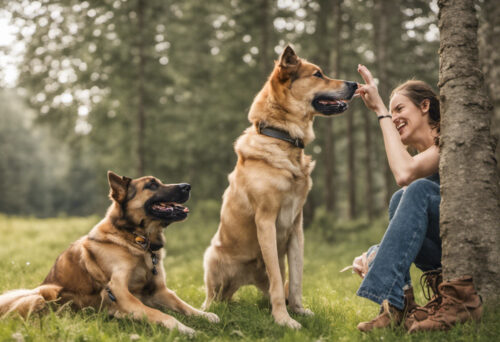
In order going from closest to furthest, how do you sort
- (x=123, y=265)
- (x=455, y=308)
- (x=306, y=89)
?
1. (x=455, y=308)
2. (x=123, y=265)
3. (x=306, y=89)

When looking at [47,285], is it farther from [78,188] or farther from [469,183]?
[78,188]

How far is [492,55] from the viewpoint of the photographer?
233 inches

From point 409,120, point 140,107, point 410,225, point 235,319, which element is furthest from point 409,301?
point 140,107

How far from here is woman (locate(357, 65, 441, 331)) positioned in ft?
9.07

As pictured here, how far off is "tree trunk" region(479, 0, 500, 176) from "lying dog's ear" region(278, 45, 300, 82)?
11.5ft

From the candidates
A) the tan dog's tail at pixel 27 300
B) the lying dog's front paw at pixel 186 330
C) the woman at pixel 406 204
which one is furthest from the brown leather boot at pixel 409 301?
the tan dog's tail at pixel 27 300

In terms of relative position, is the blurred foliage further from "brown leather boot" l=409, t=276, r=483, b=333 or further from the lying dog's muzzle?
"brown leather boot" l=409, t=276, r=483, b=333

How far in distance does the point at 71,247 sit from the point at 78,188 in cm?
4253

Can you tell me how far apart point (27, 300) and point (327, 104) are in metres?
3.09

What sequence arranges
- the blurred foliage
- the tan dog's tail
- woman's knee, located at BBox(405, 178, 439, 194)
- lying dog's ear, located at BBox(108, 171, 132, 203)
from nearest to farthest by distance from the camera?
1. woman's knee, located at BBox(405, 178, 439, 194)
2. the tan dog's tail
3. lying dog's ear, located at BBox(108, 171, 132, 203)
4. the blurred foliage

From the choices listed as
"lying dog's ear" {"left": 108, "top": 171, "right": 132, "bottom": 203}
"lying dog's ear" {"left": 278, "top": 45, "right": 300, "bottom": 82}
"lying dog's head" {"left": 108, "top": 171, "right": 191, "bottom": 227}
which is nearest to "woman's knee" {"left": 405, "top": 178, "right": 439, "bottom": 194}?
"lying dog's ear" {"left": 278, "top": 45, "right": 300, "bottom": 82}

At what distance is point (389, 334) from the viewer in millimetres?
2613

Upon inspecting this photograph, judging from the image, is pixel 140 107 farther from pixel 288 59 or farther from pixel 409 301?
pixel 409 301

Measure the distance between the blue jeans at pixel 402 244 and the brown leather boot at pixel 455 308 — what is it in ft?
0.74
